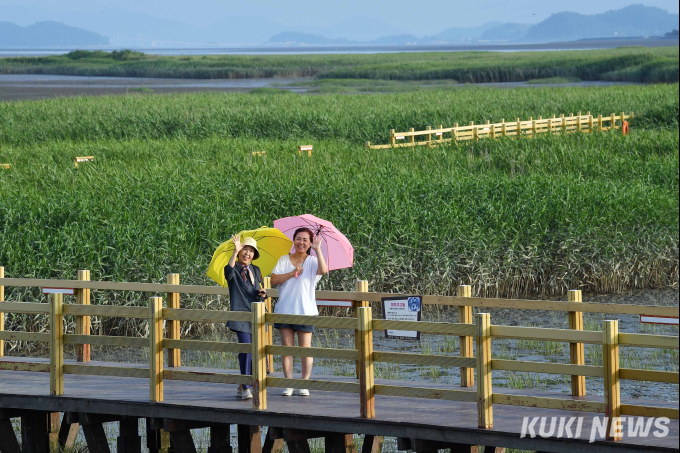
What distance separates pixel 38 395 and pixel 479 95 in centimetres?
3895

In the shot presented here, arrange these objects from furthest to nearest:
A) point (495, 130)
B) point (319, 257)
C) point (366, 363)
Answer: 1. point (495, 130)
2. point (319, 257)
3. point (366, 363)

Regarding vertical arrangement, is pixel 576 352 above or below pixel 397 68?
below

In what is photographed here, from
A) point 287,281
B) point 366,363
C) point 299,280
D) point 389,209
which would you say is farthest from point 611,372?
point 389,209

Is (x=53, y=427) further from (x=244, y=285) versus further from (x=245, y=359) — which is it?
(x=244, y=285)

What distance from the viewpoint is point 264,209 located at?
18109 millimetres

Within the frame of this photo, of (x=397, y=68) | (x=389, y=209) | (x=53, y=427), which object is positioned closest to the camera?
(x=53, y=427)

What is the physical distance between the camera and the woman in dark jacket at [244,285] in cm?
811

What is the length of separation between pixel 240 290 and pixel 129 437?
6.77 ft

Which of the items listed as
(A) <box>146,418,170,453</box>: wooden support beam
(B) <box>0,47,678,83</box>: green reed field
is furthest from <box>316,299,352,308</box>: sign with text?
(B) <box>0,47,678,83</box>: green reed field

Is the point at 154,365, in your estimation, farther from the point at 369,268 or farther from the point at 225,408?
the point at 369,268

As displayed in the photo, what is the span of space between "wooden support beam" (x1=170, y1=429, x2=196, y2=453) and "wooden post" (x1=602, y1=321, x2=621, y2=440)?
3562mm

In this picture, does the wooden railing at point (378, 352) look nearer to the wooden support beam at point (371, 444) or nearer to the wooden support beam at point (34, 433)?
the wooden support beam at point (34, 433)

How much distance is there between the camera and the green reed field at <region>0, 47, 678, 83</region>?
85.3 m

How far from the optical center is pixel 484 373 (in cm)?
710
